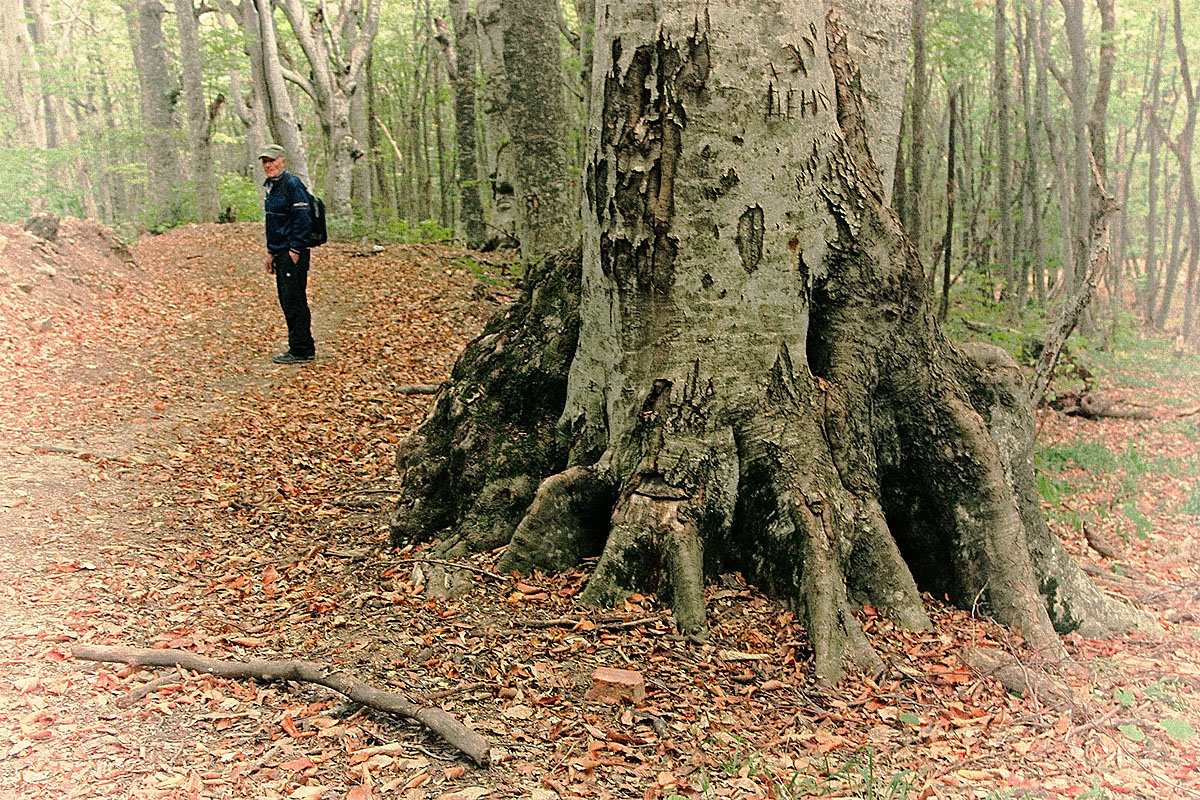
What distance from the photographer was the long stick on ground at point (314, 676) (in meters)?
2.75

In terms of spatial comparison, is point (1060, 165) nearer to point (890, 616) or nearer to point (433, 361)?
point (433, 361)

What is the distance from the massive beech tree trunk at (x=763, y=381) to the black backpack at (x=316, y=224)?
5007 millimetres

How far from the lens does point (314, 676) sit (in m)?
3.08

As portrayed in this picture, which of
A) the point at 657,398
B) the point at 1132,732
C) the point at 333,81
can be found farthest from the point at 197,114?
the point at 1132,732

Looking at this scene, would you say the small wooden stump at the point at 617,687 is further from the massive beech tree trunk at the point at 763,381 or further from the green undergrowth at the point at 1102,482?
the green undergrowth at the point at 1102,482

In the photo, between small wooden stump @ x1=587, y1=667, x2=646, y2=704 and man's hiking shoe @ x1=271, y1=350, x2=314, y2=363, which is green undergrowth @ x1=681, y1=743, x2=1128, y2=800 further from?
man's hiking shoe @ x1=271, y1=350, x2=314, y2=363

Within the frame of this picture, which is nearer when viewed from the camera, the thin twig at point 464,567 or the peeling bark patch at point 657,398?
the peeling bark patch at point 657,398

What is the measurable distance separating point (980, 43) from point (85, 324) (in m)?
20.2

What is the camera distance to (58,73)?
2116cm

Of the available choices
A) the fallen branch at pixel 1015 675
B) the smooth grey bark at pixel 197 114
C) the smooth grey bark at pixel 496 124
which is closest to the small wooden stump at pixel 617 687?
the fallen branch at pixel 1015 675

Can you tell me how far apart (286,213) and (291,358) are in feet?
5.14

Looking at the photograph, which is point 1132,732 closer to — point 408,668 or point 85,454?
point 408,668

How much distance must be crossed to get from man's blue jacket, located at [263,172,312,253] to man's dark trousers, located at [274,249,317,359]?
4.9 inches

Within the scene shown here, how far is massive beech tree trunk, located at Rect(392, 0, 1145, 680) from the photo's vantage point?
3561 millimetres
